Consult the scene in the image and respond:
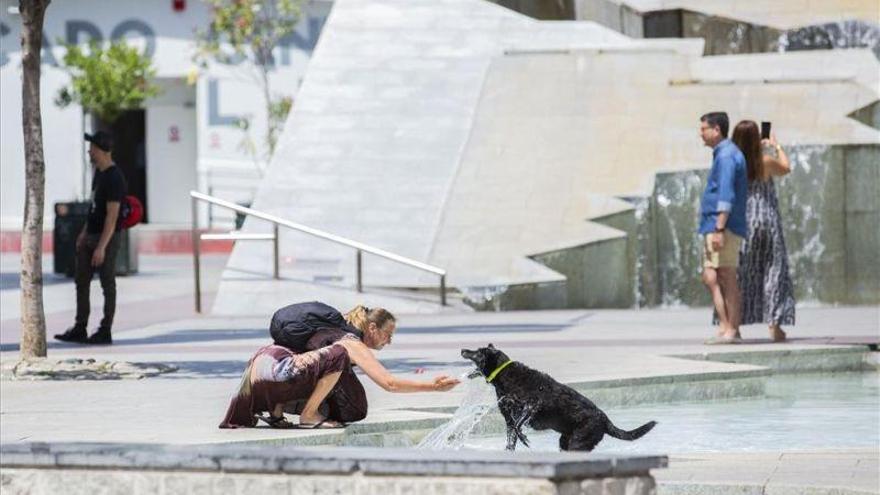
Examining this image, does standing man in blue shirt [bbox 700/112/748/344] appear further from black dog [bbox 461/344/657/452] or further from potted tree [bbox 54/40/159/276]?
potted tree [bbox 54/40/159/276]

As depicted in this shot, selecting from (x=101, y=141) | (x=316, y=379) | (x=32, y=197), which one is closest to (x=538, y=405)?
(x=316, y=379)

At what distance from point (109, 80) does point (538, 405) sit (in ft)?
111

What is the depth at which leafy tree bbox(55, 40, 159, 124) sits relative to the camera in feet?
140

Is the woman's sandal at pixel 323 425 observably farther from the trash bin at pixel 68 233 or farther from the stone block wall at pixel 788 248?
the trash bin at pixel 68 233

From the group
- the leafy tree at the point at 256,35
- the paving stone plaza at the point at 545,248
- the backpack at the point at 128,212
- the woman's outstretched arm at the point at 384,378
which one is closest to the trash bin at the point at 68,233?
the paving stone plaza at the point at 545,248

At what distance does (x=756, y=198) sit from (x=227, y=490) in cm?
984

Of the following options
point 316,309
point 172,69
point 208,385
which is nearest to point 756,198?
point 208,385

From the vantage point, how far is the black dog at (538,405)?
9531 mm

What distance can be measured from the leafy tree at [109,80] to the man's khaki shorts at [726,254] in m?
28.0

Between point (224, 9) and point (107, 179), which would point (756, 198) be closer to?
point (107, 179)

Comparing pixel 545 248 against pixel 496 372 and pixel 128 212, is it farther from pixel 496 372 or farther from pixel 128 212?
pixel 496 372

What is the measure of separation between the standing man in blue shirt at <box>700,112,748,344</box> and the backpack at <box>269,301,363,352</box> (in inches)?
227

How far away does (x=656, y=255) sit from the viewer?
21.0 meters

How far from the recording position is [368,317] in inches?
403
